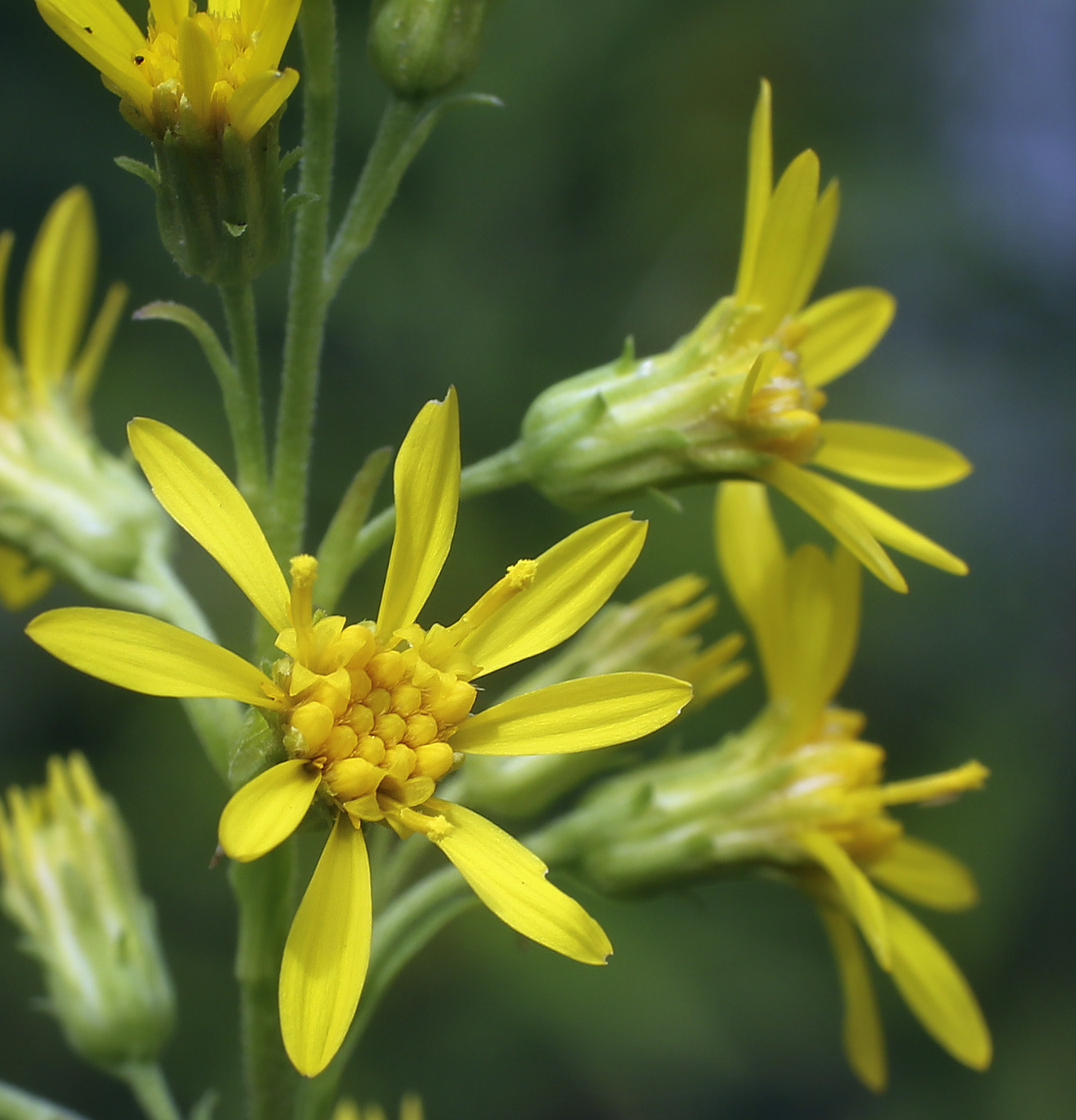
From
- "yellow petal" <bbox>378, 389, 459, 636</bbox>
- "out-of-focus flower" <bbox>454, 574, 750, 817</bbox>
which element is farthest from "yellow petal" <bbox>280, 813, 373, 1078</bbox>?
"out-of-focus flower" <bbox>454, 574, 750, 817</bbox>

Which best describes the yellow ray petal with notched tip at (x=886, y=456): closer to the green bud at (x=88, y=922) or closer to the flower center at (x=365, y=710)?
the flower center at (x=365, y=710)

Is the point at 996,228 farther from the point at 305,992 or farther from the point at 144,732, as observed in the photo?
the point at 305,992

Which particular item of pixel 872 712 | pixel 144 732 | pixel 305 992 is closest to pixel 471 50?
pixel 305 992

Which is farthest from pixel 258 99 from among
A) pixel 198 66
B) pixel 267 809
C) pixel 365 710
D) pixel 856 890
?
pixel 856 890

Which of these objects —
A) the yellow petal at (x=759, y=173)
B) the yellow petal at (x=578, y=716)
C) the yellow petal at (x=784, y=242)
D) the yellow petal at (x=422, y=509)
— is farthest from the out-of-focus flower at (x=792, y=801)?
the yellow petal at (x=422, y=509)

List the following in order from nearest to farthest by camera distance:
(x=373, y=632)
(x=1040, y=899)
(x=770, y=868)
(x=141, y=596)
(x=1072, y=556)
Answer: (x=373, y=632), (x=141, y=596), (x=770, y=868), (x=1040, y=899), (x=1072, y=556)
